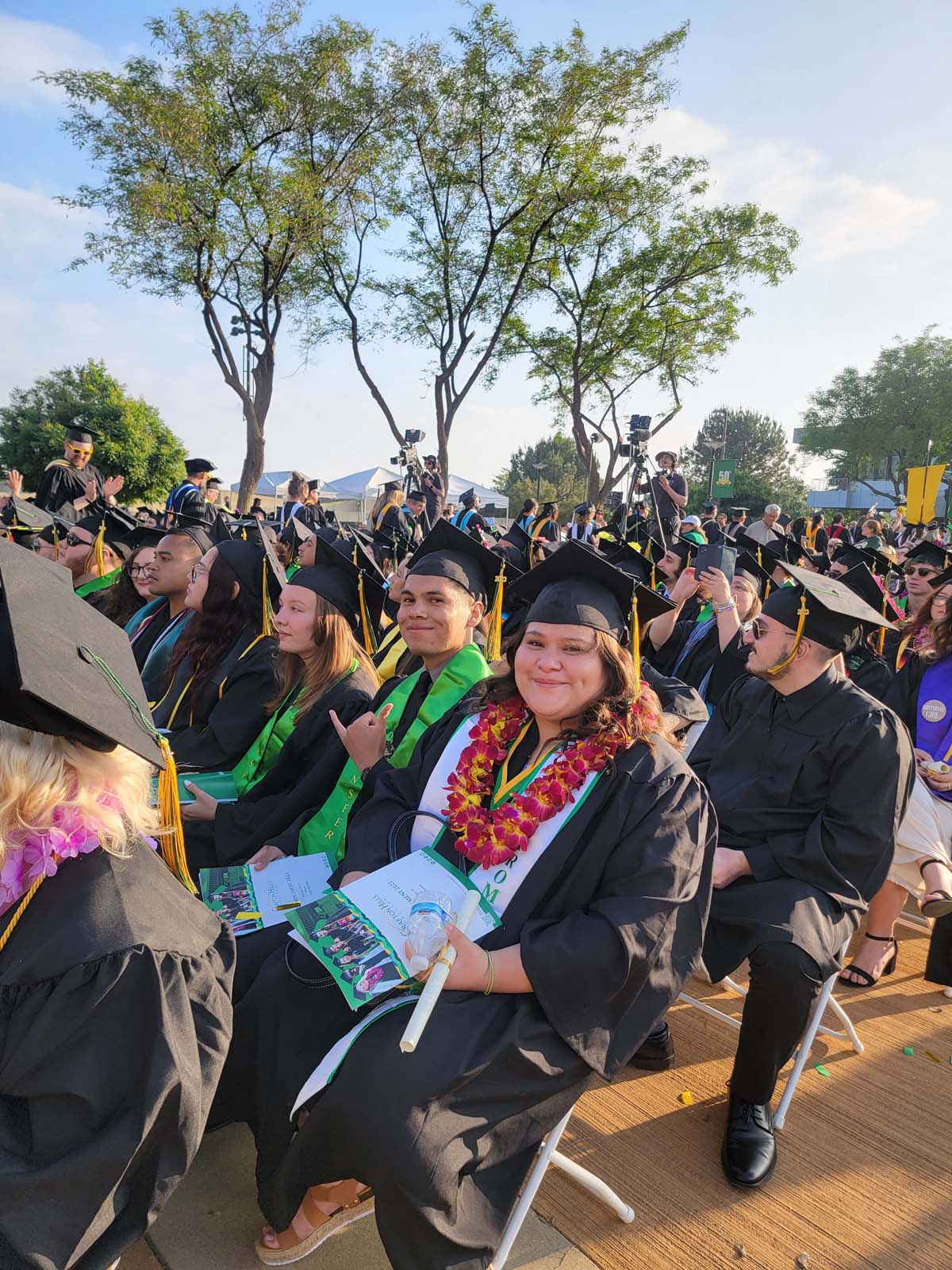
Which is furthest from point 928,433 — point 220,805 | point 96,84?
point 220,805

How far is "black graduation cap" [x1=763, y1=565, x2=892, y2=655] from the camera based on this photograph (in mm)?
3146

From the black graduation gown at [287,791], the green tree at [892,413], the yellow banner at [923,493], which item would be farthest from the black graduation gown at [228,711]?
the green tree at [892,413]

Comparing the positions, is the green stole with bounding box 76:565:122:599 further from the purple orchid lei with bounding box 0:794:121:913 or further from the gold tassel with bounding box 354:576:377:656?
the purple orchid lei with bounding box 0:794:121:913

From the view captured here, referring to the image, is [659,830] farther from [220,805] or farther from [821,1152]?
[220,805]

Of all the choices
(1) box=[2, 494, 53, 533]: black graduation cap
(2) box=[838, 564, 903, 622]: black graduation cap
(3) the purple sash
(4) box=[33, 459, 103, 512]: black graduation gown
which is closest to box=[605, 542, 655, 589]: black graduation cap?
(2) box=[838, 564, 903, 622]: black graduation cap

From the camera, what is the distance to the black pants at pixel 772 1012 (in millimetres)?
2703

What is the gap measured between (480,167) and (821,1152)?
19812mm

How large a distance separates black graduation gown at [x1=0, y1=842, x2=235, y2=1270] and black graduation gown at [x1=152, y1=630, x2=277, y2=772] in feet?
7.88

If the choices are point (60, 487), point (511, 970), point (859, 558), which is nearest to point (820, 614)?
point (511, 970)

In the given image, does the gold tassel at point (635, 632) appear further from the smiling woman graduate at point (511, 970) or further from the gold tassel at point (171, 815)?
the gold tassel at point (171, 815)

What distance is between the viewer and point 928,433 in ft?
159

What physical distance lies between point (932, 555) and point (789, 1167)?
4.90 m

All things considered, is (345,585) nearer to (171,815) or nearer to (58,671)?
(171,815)

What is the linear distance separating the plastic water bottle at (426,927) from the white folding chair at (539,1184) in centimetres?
59
